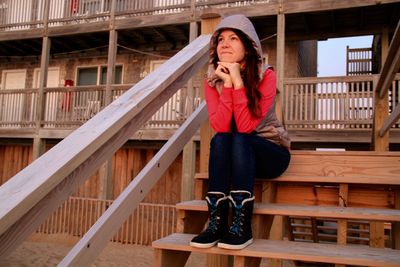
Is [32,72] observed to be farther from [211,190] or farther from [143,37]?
[211,190]

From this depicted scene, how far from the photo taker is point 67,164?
112cm

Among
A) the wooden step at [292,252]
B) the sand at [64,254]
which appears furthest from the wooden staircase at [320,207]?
the sand at [64,254]

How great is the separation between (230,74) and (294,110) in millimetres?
7187

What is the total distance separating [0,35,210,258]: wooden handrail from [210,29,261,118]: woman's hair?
456 millimetres

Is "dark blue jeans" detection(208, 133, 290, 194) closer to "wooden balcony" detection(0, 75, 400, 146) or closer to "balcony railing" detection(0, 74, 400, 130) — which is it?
"balcony railing" detection(0, 74, 400, 130)

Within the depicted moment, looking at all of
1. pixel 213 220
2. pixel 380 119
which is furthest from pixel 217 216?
pixel 380 119

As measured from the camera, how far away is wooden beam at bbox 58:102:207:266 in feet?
4.63

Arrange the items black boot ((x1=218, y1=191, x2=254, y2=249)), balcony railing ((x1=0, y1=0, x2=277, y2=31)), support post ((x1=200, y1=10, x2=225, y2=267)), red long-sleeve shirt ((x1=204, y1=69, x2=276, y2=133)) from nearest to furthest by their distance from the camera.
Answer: black boot ((x1=218, y1=191, x2=254, y2=249)) → red long-sleeve shirt ((x1=204, y1=69, x2=276, y2=133)) → support post ((x1=200, y1=10, x2=225, y2=267)) → balcony railing ((x1=0, y1=0, x2=277, y2=31))

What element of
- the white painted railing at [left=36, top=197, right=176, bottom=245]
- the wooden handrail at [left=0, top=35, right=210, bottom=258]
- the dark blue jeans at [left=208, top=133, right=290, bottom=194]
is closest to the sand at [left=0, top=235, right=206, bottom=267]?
the white painted railing at [left=36, top=197, right=176, bottom=245]

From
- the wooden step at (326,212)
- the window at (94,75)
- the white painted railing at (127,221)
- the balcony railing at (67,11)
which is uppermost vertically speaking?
the balcony railing at (67,11)

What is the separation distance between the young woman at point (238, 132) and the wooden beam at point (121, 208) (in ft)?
0.98

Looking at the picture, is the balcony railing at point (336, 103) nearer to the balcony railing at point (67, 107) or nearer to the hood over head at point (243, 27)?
the balcony railing at point (67, 107)

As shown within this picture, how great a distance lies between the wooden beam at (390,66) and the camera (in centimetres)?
247

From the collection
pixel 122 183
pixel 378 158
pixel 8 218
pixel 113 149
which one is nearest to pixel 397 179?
pixel 378 158
